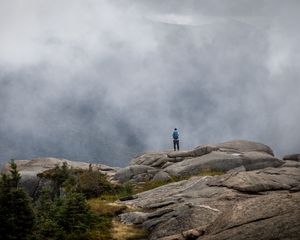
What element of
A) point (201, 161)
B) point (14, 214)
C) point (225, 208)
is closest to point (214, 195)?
point (225, 208)

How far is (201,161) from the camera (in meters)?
48.1

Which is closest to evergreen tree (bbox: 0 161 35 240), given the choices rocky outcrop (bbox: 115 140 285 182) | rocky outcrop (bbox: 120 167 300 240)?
rocky outcrop (bbox: 120 167 300 240)

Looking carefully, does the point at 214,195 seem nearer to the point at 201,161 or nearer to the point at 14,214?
the point at 14,214

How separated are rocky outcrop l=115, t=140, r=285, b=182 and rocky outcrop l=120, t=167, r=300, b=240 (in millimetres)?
10483

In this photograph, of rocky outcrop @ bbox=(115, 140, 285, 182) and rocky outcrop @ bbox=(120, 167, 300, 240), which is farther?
rocky outcrop @ bbox=(115, 140, 285, 182)

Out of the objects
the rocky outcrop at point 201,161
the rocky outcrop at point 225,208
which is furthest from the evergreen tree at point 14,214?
the rocky outcrop at point 201,161

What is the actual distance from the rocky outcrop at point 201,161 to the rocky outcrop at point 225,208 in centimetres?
1048

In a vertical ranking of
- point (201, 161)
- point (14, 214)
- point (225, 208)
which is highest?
point (201, 161)

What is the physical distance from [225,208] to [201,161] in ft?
70.3

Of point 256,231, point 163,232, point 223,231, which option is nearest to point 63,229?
point 163,232

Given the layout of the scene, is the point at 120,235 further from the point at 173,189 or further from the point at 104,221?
the point at 173,189

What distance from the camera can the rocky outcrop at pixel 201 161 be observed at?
156 ft

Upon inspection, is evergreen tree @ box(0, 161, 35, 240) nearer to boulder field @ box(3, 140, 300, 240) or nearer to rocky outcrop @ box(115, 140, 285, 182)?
boulder field @ box(3, 140, 300, 240)

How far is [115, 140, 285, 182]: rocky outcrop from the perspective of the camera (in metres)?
47.4
